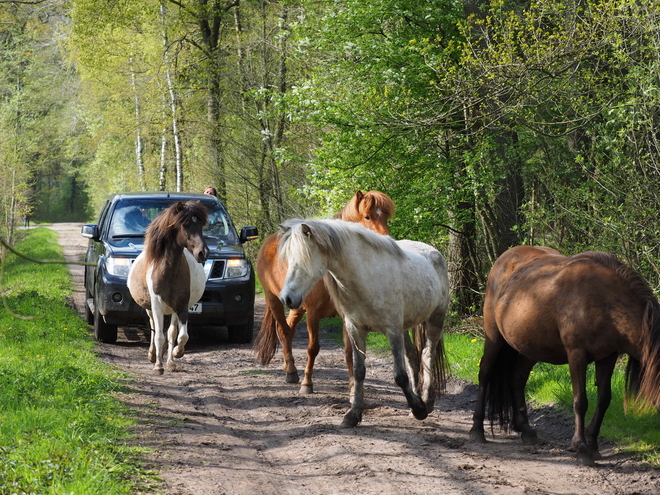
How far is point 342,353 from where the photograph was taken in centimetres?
1057

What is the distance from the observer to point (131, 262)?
33.9 ft

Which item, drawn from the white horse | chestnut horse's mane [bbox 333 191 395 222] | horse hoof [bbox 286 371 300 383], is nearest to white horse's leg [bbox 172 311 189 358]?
horse hoof [bbox 286 371 300 383]

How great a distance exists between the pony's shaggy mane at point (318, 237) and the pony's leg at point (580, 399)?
198cm

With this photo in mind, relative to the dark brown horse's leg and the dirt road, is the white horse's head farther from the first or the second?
the dark brown horse's leg

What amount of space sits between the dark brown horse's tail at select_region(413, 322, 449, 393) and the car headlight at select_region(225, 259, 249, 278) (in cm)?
379

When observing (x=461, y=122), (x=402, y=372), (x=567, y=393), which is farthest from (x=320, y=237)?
(x=461, y=122)

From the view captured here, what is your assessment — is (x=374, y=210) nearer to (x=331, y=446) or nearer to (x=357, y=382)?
(x=357, y=382)

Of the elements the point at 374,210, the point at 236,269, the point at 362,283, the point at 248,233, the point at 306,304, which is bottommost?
the point at 306,304

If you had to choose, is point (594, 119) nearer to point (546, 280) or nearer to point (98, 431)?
point (546, 280)

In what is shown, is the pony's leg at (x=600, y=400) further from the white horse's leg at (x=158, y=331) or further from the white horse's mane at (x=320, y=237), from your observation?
the white horse's leg at (x=158, y=331)

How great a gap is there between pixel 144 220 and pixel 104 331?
1.82 m

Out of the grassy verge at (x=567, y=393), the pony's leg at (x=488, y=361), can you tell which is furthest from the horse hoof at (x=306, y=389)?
Result: the pony's leg at (x=488, y=361)

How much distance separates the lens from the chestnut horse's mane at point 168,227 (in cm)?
836

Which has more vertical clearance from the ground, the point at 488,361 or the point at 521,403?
the point at 488,361
